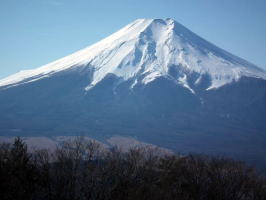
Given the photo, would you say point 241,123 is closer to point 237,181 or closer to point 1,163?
point 237,181

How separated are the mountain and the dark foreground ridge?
56605 mm

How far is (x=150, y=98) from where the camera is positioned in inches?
4456

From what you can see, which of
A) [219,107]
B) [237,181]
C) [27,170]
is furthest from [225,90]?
→ [27,170]

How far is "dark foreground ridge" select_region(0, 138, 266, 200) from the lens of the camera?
62.4 ft

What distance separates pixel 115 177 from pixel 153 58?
106m

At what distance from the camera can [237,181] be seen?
82.0 ft

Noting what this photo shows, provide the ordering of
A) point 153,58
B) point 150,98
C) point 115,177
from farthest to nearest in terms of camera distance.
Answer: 1. point 153,58
2. point 150,98
3. point 115,177

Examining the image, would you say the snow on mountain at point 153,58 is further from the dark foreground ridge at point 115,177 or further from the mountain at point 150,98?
the dark foreground ridge at point 115,177

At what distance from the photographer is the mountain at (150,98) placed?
3669 inches

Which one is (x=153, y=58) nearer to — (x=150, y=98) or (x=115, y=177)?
(x=150, y=98)

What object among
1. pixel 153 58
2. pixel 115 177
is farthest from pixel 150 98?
pixel 115 177

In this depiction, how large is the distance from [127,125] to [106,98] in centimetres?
1785

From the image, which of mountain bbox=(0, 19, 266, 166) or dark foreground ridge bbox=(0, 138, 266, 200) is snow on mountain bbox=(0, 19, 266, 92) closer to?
mountain bbox=(0, 19, 266, 166)

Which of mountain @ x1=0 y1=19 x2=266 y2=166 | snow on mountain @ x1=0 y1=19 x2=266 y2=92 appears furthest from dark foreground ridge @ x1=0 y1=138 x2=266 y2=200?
snow on mountain @ x1=0 y1=19 x2=266 y2=92
